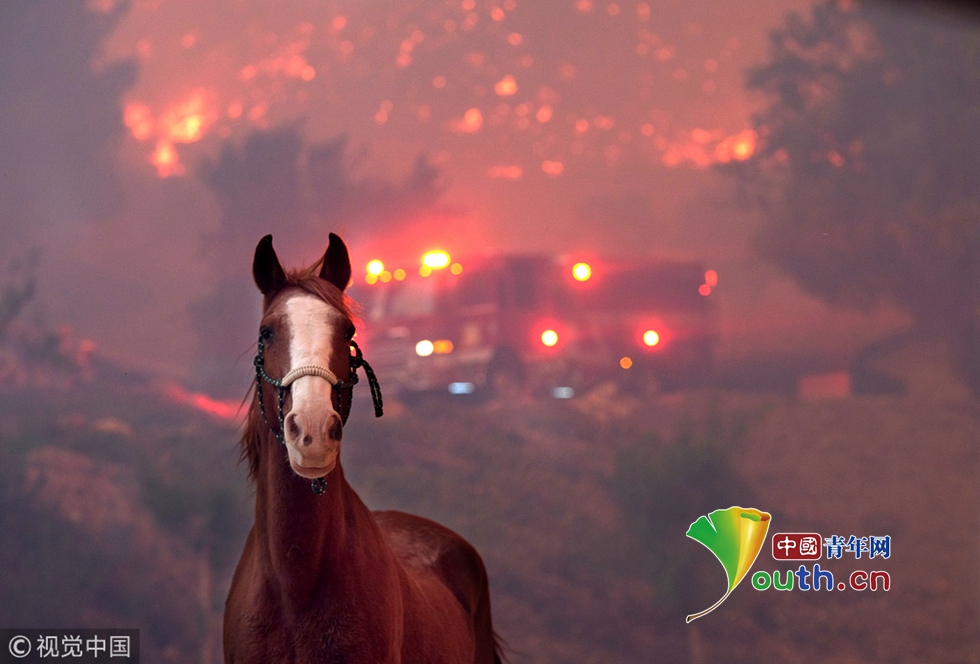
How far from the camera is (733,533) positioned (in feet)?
15.4

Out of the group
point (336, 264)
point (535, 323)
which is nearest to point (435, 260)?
point (535, 323)

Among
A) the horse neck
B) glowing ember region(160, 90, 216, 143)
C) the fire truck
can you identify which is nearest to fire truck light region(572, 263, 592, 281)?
the fire truck

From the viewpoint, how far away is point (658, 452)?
193 inches

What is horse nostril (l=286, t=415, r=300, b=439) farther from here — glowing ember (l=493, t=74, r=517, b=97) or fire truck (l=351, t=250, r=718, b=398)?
glowing ember (l=493, t=74, r=517, b=97)

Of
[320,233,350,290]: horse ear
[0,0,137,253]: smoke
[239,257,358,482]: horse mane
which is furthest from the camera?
[0,0,137,253]: smoke

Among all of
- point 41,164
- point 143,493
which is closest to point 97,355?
point 143,493

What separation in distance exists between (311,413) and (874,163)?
16.0ft

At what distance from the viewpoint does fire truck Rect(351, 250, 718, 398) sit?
4.84m

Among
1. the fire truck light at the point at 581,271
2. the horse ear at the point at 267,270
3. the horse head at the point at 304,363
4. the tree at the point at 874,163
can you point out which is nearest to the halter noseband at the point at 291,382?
the horse head at the point at 304,363

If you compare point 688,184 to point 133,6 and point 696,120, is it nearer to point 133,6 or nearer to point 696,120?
point 696,120

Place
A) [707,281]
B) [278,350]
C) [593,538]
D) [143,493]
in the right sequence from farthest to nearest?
Result: [707,281] → [593,538] → [143,493] → [278,350]

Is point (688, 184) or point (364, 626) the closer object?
point (364, 626)

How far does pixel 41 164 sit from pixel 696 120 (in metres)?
4.36

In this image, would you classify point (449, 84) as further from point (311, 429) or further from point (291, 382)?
point (311, 429)
